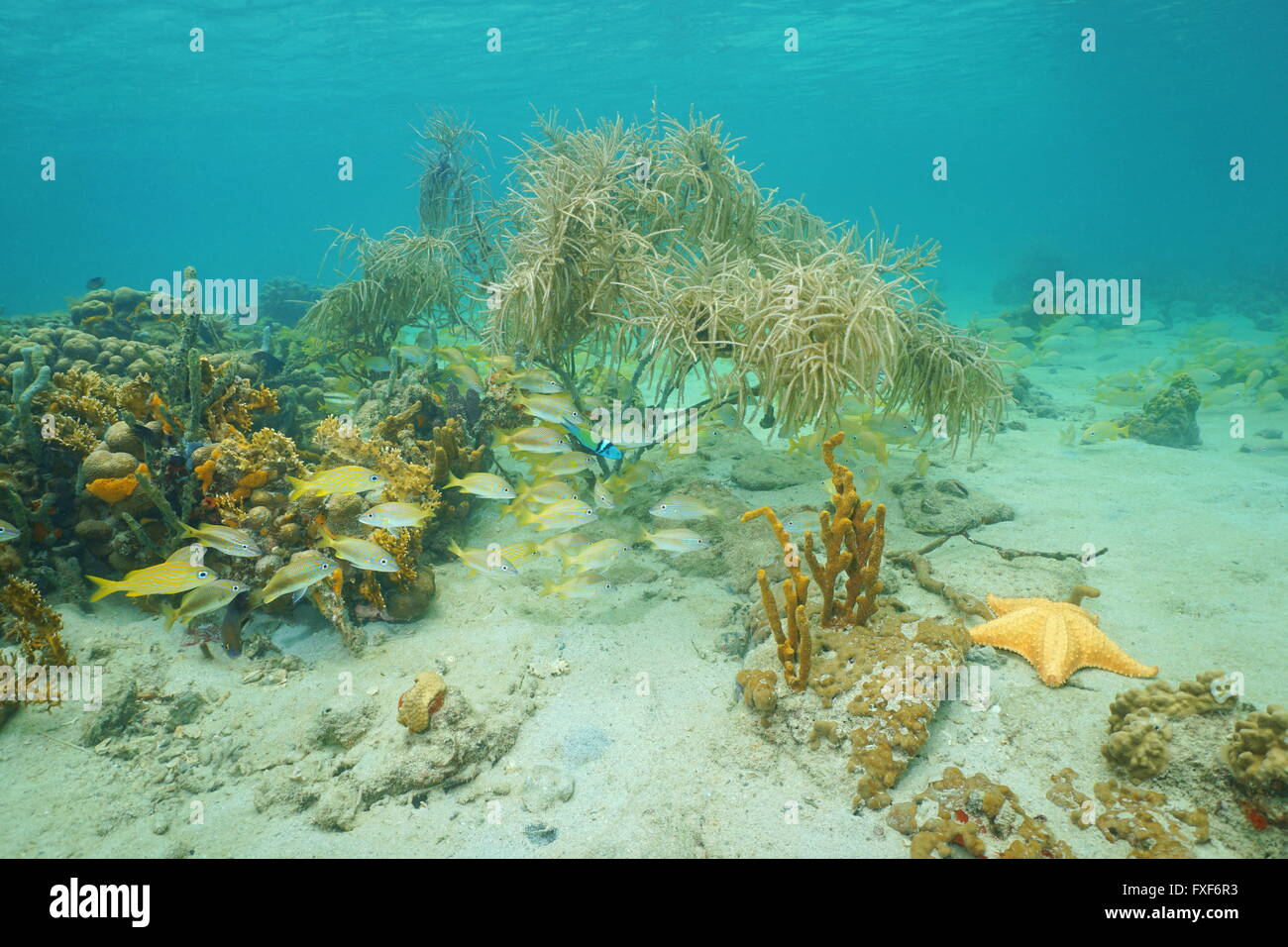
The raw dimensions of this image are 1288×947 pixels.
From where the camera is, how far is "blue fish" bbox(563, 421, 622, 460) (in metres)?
5.07

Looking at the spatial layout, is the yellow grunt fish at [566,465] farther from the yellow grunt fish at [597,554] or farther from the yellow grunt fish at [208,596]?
the yellow grunt fish at [208,596]

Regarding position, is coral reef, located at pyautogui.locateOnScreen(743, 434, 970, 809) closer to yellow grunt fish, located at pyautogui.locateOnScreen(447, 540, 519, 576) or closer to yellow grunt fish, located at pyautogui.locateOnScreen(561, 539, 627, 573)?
yellow grunt fish, located at pyautogui.locateOnScreen(561, 539, 627, 573)

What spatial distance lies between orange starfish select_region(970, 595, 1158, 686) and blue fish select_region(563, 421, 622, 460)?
2945 mm

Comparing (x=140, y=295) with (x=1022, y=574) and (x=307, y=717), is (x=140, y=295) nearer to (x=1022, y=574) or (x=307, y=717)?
(x=307, y=717)

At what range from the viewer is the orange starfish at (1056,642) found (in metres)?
3.49

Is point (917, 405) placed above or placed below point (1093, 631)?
above

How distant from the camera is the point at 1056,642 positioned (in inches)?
139

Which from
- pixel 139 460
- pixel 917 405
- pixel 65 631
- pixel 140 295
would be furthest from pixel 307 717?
pixel 140 295

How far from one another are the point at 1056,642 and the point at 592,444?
3.49 m

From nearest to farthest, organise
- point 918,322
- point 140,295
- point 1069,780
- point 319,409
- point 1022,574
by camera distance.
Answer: point 1069,780 < point 1022,574 < point 918,322 < point 319,409 < point 140,295

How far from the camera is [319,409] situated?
8.09 metres
